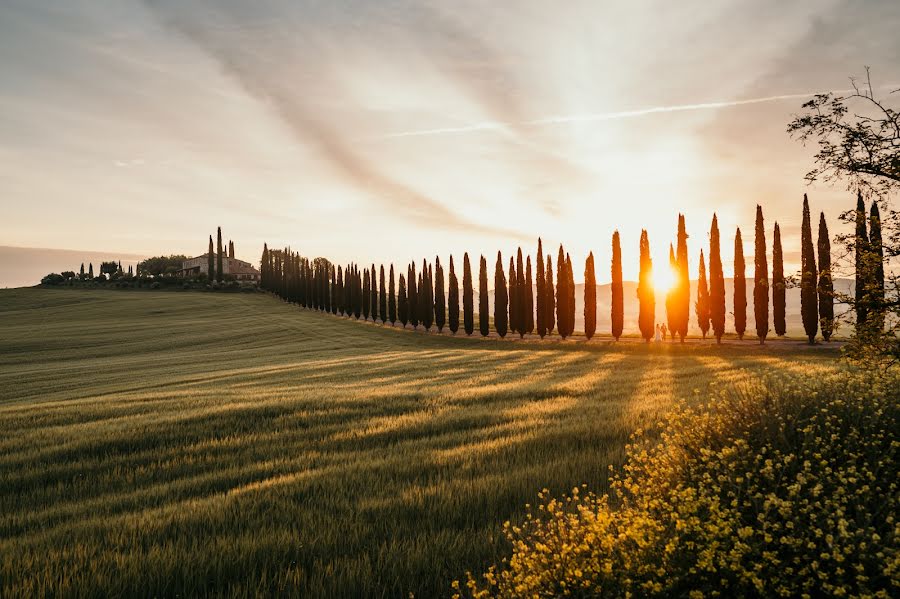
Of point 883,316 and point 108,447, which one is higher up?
point 883,316

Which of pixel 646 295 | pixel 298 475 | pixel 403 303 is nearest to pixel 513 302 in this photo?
pixel 646 295

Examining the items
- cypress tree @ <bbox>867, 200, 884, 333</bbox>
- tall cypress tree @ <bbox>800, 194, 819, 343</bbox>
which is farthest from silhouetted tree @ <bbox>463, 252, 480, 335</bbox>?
cypress tree @ <bbox>867, 200, 884, 333</bbox>

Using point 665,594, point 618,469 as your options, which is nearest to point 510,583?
point 665,594

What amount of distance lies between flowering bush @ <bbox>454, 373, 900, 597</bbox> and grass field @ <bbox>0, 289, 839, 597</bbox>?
0.96 meters

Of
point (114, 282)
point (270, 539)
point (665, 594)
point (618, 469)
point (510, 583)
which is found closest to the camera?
point (665, 594)

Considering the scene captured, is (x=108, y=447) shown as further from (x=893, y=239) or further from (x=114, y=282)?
(x=114, y=282)

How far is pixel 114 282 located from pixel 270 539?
118 metres

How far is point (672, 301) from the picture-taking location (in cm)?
4484

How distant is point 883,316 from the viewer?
27.9 ft

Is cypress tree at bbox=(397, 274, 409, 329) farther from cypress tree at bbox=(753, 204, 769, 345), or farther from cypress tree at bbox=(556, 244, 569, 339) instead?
cypress tree at bbox=(753, 204, 769, 345)

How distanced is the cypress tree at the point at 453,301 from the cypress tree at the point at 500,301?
4.96 meters

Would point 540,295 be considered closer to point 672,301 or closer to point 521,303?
point 521,303

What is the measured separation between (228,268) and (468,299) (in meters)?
96.7

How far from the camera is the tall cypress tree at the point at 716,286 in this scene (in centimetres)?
4216
